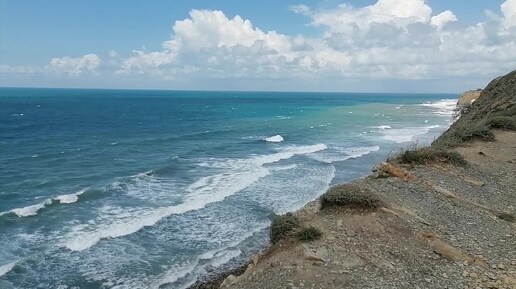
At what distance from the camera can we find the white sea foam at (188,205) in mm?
20731

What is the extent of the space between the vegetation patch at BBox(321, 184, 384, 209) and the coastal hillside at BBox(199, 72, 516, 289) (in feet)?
0.10

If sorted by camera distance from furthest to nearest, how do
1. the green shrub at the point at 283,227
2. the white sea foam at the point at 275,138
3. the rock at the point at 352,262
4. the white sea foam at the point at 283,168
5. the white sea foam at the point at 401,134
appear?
the white sea foam at the point at 401,134, the white sea foam at the point at 275,138, the white sea foam at the point at 283,168, the green shrub at the point at 283,227, the rock at the point at 352,262

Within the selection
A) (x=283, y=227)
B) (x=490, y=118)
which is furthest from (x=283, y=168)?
(x=283, y=227)

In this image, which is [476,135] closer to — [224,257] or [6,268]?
[224,257]

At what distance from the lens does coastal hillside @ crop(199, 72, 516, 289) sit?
10.5m

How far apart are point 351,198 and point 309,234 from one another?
7.66 ft

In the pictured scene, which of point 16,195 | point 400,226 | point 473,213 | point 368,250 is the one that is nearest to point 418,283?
point 368,250

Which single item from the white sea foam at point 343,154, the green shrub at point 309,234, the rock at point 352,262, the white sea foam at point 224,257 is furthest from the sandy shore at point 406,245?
the white sea foam at point 343,154

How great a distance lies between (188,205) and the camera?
25062mm

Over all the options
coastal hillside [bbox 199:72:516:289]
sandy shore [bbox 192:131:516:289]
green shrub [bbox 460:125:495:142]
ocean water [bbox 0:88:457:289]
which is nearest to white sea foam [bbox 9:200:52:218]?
ocean water [bbox 0:88:457:289]

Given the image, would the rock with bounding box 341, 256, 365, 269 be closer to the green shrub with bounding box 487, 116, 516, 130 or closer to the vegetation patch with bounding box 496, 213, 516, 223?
the vegetation patch with bounding box 496, 213, 516, 223

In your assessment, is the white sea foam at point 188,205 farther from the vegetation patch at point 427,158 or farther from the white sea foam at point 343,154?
the vegetation patch at point 427,158

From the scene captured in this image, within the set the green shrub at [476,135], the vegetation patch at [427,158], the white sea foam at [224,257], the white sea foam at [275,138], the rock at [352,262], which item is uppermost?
the green shrub at [476,135]

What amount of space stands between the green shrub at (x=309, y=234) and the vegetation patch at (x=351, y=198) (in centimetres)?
196
